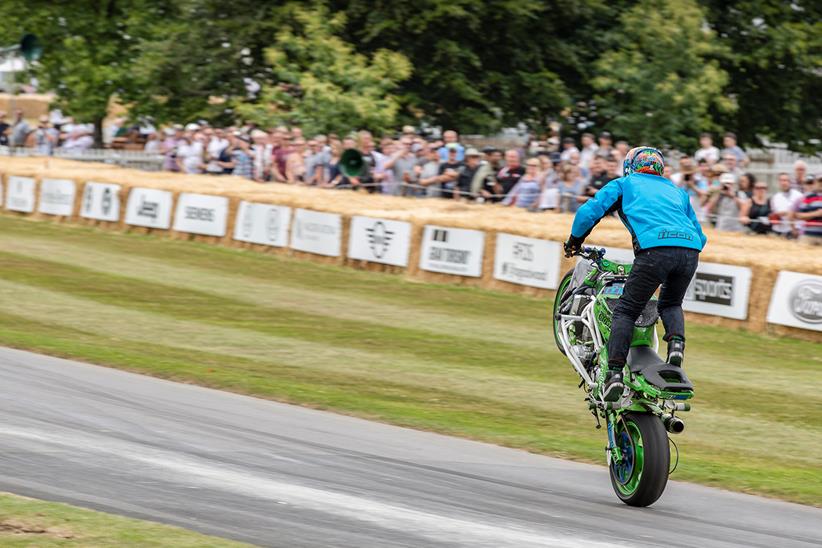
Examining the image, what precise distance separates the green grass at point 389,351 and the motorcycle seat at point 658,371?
1521 mm

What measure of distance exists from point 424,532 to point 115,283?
13.3 meters

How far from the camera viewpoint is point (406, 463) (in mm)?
9227

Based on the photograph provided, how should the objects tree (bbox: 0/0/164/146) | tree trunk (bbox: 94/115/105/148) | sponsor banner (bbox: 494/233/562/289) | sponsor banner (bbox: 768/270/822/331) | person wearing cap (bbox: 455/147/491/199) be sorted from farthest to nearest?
tree trunk (bbox: 94/115/105/148), tree (bbox: 0/0/164/146), person wearing cap (bbox: 455/147/491/199), sponsor banner (bbox: 494/233/562/289), sponsor banner (bbox: 768/270/822/331)

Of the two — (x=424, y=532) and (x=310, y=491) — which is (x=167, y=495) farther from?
(x=424, y=532)

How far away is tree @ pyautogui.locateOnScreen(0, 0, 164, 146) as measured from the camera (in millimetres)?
37000

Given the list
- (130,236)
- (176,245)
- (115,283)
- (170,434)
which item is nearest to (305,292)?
(115,283)

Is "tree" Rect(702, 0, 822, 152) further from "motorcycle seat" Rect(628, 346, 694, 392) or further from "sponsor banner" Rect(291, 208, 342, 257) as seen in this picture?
"motorcycle seat" Rect(628, 346, 694, 392)

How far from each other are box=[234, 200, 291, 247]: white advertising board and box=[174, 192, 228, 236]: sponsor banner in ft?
1.42


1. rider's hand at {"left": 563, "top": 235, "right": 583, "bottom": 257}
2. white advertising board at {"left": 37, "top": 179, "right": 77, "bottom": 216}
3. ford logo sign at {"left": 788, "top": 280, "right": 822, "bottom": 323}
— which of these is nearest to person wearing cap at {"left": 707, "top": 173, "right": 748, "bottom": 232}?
ford logo sign at {"left": 788, "top": 280, "right": 822, "bottom": 323}

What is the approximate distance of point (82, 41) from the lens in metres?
37.5

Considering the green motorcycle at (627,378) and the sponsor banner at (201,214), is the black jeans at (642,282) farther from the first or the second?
the sponsor banner at (201,214)

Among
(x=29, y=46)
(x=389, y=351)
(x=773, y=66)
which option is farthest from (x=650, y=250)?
(x=29, y=46)

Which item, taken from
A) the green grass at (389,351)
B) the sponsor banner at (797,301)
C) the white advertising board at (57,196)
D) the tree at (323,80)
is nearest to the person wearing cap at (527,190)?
the green grass at (389,351)

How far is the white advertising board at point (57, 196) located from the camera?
28000mm
